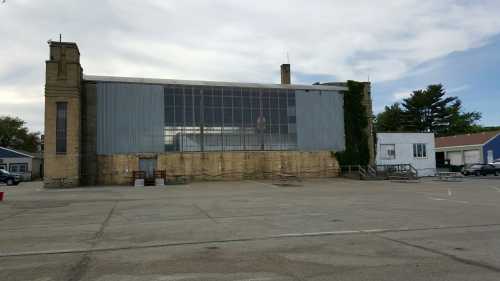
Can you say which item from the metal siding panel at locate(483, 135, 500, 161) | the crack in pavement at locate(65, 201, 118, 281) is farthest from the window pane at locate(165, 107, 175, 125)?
the metal siding panel at locate(483, 135, 500, 161)

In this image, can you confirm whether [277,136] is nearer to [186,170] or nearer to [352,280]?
[186,170]

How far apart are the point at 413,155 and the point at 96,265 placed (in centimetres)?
4190

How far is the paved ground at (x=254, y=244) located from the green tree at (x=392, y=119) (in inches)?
2751

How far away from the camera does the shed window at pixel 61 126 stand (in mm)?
32844

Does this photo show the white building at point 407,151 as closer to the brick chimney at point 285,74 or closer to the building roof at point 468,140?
the brick chimney at point 285,74

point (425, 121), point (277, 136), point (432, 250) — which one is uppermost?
point (425, 121)

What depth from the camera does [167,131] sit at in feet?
119

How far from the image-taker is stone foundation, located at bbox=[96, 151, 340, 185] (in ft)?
114

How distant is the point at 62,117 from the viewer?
3312 cm

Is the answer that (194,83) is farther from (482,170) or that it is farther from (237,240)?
(482,170)

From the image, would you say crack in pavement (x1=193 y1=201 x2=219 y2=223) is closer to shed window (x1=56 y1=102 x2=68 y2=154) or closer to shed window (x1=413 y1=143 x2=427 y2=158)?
shed window (x1=56 y1=102 x2=68 y2=154)

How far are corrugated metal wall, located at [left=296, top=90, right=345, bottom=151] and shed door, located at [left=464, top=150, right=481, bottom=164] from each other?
2637 centimetres

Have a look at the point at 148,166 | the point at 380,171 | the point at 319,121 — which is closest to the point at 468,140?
the point at 380,171

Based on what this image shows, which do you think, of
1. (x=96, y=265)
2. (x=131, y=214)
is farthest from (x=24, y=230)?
(x=96, y=265)
